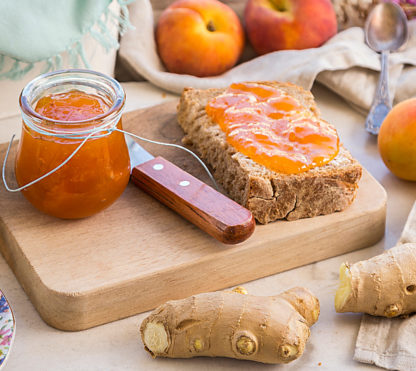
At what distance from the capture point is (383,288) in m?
1.66

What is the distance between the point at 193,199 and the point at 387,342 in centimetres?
60

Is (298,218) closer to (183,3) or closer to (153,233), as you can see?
(153,233)

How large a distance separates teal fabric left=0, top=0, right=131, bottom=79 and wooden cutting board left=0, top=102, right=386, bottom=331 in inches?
15.5

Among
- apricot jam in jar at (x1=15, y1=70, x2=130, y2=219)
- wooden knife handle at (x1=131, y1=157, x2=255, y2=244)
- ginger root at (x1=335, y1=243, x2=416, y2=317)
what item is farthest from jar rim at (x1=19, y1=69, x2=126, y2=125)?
ginger root at (x1=335, y1=243, x2=416, y2=317)

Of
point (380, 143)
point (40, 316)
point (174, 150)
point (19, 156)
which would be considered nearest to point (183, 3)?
point (174, 150)

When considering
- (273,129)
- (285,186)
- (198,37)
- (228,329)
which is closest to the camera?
(228,329)

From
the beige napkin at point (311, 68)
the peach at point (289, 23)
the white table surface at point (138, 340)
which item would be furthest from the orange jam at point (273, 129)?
the peach at point (289, 23)

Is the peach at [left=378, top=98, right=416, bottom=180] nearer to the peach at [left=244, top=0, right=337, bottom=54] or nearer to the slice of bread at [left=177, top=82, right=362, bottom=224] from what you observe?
the slice of bread at [left=177, top=82, right=362, bottom=224]

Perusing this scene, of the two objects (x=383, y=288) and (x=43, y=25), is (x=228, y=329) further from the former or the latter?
(x=43, y=25)

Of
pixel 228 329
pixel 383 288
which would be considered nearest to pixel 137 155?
pixel 228 329

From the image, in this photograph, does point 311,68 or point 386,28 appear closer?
point 311,68

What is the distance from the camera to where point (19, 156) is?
180 centimetres

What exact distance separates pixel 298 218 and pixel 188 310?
0.50 meters

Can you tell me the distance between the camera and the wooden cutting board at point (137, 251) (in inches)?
65.5
